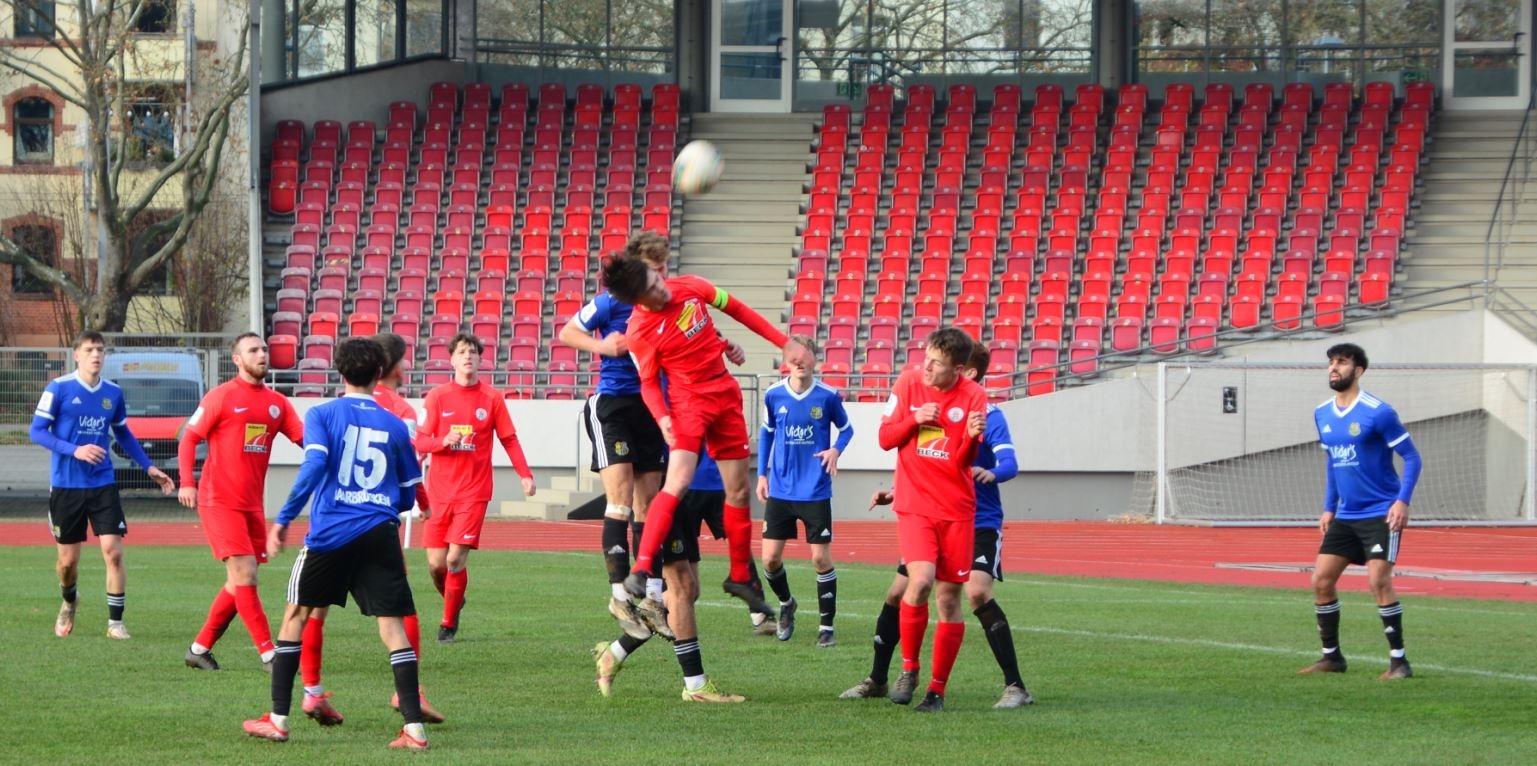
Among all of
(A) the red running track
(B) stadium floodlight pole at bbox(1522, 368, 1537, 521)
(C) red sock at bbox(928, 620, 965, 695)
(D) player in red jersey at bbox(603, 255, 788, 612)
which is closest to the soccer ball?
(D) player in red jersey at bbox(603, 255, 788, 612)

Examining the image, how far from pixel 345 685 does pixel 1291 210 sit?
71.8 feet

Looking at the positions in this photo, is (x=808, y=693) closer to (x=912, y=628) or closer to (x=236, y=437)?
(x=912, y=628)

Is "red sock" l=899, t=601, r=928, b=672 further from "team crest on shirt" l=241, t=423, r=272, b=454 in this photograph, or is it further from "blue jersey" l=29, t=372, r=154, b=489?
"blue jersey" l=29, t=372, r=154, b=489

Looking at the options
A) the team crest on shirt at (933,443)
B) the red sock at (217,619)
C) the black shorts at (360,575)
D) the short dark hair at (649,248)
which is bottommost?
the red sock at (217,619)

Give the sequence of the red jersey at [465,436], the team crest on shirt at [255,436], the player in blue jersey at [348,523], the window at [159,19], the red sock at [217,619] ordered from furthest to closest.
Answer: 1. the window at [159,19]
2. the red jersey at [465,436]
3. the team crest on shirt at [255,436]
4. the red sock at [217,619]
5. the player in blue jersey at [348,523]

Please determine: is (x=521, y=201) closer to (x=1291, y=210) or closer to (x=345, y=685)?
(x=1291, y=210)

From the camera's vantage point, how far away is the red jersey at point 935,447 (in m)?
8.82

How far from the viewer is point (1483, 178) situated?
28906mm

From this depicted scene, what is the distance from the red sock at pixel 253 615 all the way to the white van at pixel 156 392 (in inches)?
622

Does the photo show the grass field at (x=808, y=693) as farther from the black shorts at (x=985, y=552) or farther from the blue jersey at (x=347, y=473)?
the blue jersey at (x=347, y=473)

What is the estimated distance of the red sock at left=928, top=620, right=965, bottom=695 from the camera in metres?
8.95

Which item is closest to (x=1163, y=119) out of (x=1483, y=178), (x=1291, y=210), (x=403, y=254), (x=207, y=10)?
(x=1291, y=210)

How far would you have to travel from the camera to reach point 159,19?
158ft

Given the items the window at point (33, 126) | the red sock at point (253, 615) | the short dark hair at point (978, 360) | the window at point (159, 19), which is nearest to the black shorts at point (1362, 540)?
the short dark hair at point (978, 360)
